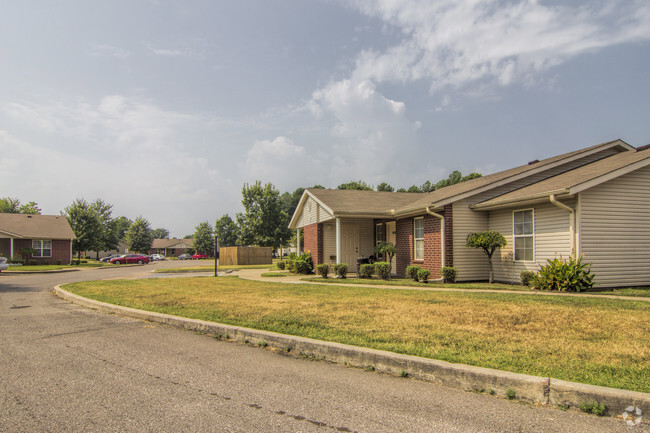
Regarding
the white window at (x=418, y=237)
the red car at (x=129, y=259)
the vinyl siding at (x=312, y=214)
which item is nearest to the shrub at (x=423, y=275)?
the white window at (x=418, y=237)

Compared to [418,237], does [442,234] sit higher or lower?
higher

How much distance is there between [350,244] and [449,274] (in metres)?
7.23

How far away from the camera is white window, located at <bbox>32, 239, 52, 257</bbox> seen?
136 feet

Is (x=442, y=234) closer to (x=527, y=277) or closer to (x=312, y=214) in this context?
(x=527, y=277)

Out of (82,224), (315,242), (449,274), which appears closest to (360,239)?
(315,242)

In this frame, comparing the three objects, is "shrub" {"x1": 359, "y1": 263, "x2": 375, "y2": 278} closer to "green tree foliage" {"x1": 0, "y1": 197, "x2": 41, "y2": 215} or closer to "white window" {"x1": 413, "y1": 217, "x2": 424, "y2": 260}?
"white window" {"x1": 413, "y1": 217, "x2": 424, "y2": 260}

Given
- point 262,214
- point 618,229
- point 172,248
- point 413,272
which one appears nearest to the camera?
point 618,229

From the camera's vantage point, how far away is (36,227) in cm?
4272

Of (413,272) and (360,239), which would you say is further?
(360,239)

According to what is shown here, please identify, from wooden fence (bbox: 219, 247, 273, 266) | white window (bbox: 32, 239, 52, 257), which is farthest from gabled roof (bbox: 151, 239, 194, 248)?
wooden fence (bbox: 219, 247, 273, 266)

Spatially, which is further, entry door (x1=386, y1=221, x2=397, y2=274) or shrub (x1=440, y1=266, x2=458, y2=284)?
entry door (x1=386, y1=221, x2=397, y2=274)

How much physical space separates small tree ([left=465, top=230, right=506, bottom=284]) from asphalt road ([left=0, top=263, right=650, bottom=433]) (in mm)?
10333

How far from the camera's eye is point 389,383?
4562mm

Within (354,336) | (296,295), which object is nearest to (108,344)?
(354,336)
